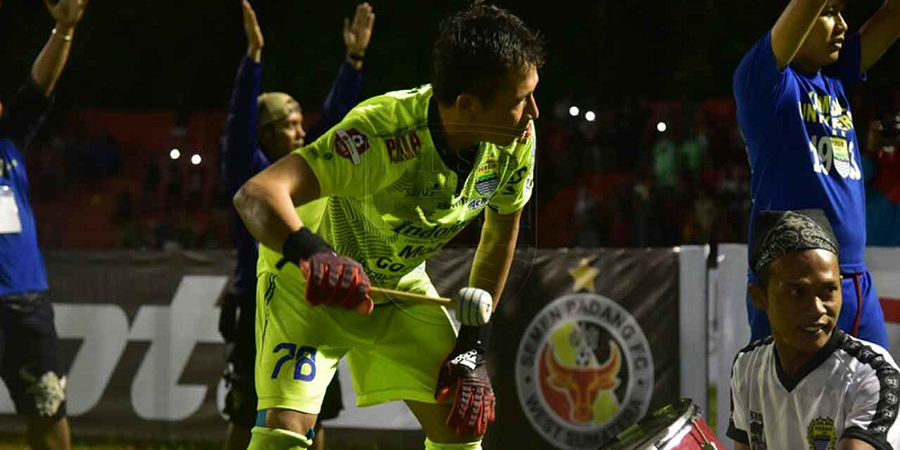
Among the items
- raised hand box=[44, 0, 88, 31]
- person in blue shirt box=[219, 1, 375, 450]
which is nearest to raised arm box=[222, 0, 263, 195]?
person in blue shirt box=[219, 1, 375, 450]

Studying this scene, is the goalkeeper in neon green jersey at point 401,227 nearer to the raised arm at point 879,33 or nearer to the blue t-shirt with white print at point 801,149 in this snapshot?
the blue t-shirt with white print at point 801,149

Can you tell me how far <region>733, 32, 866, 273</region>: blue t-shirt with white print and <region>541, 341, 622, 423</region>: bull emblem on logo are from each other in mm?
3078

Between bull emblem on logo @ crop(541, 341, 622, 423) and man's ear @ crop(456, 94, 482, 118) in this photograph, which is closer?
man's ear @ crop(456, 94, 482, 118)

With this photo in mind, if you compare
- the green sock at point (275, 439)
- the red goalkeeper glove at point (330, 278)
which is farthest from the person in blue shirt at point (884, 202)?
the red goalkeeper glove at point (330, 278)

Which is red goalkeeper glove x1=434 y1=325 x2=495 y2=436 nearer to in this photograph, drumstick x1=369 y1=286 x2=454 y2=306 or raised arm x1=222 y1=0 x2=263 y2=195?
drumstick x1=369 y1=286 x2=454 y2=306

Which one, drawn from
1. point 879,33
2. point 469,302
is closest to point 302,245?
point 469,302

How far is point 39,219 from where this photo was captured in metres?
16.8

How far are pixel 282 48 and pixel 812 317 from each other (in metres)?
16.2

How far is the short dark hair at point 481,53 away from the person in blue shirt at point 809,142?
1.13 metres

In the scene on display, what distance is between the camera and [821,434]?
3.22m

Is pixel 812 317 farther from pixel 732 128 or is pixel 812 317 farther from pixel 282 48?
pixel 282 48

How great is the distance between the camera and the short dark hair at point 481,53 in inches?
139

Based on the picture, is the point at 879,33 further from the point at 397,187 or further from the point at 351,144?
the point at 351,144

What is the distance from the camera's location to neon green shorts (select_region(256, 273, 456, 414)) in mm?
3857
